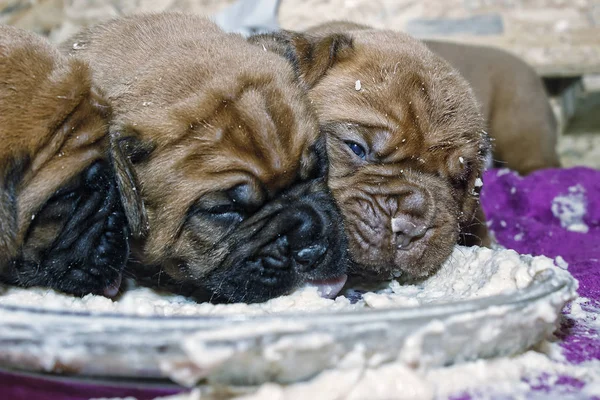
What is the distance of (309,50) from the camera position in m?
2.62

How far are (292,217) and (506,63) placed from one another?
3.21 metres

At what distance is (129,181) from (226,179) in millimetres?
265

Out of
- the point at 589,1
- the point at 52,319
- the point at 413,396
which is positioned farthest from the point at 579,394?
the point at 589,1

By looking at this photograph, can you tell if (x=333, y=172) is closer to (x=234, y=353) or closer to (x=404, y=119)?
(x=404, y=119)

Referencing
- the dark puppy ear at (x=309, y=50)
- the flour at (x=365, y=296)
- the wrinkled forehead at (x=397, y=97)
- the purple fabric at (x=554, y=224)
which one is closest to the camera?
the flour at (x=365, y=296)

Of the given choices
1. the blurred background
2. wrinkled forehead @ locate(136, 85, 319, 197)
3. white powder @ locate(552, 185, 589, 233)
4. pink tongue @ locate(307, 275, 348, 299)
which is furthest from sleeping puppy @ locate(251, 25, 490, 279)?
the blurred background

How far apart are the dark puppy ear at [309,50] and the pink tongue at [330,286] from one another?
2.40 feet

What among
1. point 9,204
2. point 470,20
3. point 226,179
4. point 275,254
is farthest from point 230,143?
point 470,20

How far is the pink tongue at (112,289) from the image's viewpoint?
205 cm

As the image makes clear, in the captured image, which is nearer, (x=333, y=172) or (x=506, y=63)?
(x=333, y=172)

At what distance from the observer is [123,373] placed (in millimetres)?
1218

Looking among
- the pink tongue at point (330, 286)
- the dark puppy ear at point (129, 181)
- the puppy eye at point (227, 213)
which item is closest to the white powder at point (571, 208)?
the pink tongue at point (330, 286)

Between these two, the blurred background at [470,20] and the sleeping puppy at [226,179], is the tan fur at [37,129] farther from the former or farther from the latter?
the blurred background at [470,20]

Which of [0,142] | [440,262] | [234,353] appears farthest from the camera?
[440,262]
